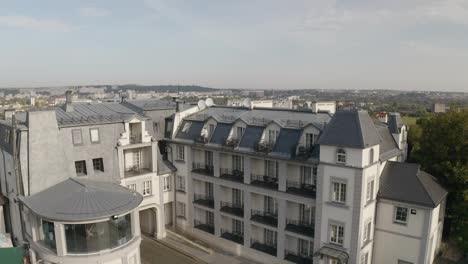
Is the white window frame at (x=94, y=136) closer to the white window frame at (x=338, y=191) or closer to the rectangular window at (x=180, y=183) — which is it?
the rectangular window at (x=180, y=183)

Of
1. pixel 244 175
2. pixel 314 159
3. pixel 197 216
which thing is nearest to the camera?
pixel 314 159

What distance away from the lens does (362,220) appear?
28844 millimetres

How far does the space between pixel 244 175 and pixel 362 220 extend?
12.7 m

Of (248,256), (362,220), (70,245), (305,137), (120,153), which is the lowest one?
(248,256)

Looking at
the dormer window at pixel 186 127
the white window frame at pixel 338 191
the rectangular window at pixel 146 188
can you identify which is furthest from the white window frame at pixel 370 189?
the rectangular window at pixel 146 188

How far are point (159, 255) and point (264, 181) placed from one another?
14.3 meters

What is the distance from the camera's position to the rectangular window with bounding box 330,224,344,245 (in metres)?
30.0

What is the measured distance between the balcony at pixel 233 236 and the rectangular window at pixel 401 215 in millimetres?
16112

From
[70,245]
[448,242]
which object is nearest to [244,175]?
[70,245]

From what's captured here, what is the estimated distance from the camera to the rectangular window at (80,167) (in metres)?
36.4

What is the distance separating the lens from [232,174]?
39250 millimetres

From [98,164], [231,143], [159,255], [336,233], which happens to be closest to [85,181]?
[98,164]

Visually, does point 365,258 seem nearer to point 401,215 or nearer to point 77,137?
point 401,215

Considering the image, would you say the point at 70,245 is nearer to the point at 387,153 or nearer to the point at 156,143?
the point at 156,143
